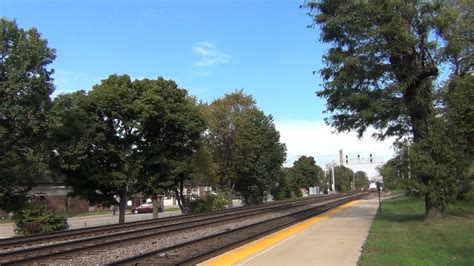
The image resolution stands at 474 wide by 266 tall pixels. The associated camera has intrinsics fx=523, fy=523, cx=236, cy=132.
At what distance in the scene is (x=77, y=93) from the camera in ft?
117

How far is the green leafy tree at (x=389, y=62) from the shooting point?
21781 millimetres

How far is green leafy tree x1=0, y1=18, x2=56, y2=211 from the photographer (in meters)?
26.4

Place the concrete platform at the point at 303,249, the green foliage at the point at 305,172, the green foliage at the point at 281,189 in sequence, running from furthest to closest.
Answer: the green foliage at the point at 305,172
the green foliage at the point at 281,189
the concrete platform at the point at 303,249

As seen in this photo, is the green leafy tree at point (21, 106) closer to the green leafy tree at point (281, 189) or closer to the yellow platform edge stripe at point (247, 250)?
the yellow platform edge stripe at point (247, 250)

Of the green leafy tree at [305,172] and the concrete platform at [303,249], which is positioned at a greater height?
the green leafy tree at [305,172]

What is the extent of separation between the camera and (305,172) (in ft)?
411

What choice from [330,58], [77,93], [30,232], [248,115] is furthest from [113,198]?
[248,115]

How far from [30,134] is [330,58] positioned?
16.2 meters

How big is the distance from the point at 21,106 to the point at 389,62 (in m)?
18.1

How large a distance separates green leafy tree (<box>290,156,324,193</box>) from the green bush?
91.4 m

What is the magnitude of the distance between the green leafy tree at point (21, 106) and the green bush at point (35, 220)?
851mm

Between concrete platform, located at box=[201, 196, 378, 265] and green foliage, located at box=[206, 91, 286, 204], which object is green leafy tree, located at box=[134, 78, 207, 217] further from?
concrete platform, located at box=[201, 196, 378, 265]

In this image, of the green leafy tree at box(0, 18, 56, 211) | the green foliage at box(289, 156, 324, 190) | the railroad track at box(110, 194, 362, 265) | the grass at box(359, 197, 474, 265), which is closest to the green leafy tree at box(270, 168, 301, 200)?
the green foliage at box(289, 156, 324, 190)

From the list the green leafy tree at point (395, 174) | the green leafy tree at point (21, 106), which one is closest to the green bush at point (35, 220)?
the green leafy tree at point (21, 106)
